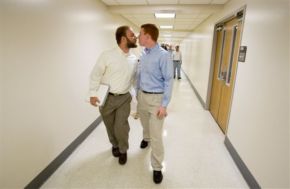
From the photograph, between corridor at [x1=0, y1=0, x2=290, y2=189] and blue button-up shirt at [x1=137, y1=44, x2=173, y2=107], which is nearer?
corridor at [x1=0, y1=0, x2=290, y2=189]

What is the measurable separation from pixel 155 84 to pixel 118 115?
22.8 inches

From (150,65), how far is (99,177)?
130cm

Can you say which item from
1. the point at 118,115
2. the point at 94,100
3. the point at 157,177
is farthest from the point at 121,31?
the point at 157,177

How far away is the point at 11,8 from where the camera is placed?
1399 mm

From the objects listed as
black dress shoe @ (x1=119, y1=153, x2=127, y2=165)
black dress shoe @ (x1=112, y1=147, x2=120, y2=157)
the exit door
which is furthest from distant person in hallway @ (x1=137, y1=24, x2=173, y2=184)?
the exit door

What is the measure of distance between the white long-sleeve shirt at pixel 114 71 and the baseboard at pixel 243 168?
5.14ft

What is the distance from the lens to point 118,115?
215cm

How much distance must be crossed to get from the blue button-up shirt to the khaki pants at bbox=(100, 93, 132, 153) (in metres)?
0.31

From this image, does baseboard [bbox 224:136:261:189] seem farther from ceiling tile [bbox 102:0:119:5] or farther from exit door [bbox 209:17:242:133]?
ceiling tile [bbox 102:0:119:5]

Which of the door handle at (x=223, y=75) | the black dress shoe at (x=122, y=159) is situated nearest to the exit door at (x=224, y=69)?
the door handle at (x=223, y=75)

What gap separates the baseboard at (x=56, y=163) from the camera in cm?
182

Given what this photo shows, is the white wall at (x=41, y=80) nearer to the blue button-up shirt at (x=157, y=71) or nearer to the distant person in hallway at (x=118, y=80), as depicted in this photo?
the distant person in hallway at (x=118, y=80)

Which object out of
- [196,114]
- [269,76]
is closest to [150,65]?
[269,76]

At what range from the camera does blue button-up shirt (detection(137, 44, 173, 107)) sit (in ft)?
5.92
